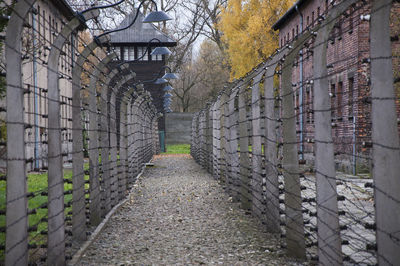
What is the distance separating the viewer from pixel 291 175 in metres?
5.84

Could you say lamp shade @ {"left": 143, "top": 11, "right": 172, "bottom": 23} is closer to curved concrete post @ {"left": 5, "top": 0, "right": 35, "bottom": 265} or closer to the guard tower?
curved concrete post @ {"left": 5, "top": 0, "right": 35, "bottom": 265}

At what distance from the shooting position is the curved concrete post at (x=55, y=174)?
5.34 metres

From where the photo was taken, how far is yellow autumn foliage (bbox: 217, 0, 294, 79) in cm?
3638

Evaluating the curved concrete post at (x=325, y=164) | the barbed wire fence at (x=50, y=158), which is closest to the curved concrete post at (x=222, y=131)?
the barbed wire fence at (x=50, y=158)

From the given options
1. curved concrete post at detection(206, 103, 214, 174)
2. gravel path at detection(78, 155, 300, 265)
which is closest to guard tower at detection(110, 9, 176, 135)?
curved concrete post at detection(206, 103, 214, 174)

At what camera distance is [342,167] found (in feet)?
59.2

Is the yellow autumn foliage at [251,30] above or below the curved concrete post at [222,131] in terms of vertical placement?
above

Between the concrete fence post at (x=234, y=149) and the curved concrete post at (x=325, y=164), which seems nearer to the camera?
the curved concrete post at (x=325, y=164)

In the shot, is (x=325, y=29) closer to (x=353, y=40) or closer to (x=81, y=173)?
(x=81, y=173)

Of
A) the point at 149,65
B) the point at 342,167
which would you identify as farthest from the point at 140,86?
the point at 149,65

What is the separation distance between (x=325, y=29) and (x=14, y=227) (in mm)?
2627

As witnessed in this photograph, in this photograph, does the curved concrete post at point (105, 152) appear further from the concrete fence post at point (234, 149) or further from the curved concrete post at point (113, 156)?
the concrete fence post at point (234, 149)

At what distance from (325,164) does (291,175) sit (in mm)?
1129

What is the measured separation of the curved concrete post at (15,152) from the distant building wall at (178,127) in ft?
155
